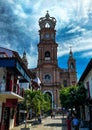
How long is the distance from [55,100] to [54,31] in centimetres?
2178

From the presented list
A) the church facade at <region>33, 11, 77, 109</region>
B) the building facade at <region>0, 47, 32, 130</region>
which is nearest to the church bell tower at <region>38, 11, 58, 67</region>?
the church facade at <region>33, 11, 77, 109</region>

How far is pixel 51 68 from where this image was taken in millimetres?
56250

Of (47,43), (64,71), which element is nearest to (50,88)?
(64,71)

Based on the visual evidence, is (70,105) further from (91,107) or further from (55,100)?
(55,100)

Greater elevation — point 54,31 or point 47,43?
point 54,31

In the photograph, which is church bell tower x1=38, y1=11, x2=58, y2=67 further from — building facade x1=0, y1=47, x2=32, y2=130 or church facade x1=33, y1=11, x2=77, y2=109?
building facade x1=0, y1=47, x2=32, y2=130

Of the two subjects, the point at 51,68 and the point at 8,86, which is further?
the point at 51,68

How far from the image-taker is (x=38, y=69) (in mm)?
56438

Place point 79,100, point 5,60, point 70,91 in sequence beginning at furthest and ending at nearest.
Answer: point 70,91, point 79,100, point 5,60

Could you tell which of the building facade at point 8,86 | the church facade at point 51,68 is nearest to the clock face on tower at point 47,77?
the church facade at point 51,68

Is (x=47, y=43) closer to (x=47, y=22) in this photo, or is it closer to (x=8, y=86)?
(x=47, y=22)

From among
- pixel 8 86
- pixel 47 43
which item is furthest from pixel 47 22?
pixel 8 86

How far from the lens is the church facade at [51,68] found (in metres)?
55.2

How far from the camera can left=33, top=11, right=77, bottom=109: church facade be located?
181 ft
